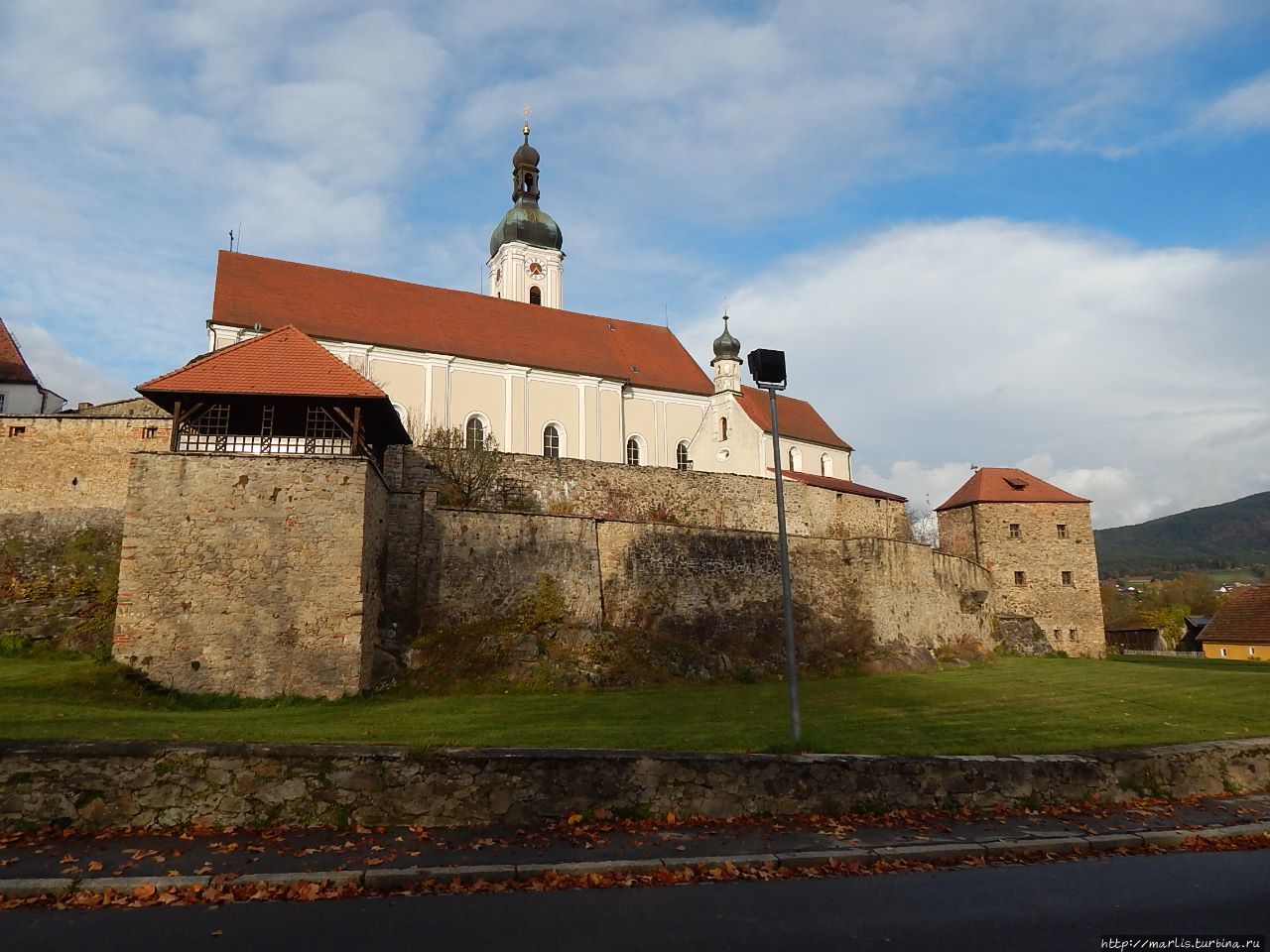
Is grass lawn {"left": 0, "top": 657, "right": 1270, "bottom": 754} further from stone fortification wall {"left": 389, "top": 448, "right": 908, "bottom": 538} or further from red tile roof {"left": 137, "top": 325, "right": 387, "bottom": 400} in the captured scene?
stone fortification wall {"left": 389, "top": 448, "right": 908, "bottom": 538}

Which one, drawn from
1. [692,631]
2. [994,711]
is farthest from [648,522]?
[994,711]

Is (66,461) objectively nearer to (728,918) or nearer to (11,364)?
(11,364)

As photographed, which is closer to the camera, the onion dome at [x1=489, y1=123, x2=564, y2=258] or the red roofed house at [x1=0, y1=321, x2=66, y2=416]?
the red roofed house at [x1=0, y1=321, x2=66, y2=416]

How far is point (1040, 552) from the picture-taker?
43500 millimetres

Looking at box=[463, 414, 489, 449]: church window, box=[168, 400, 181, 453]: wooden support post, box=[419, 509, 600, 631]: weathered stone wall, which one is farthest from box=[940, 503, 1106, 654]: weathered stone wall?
box=[168, 400, 181, 453]: wooden support post

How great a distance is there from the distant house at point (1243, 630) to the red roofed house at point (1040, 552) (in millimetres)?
15229

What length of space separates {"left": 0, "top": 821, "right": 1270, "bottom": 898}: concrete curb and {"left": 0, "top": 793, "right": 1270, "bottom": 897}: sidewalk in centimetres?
1

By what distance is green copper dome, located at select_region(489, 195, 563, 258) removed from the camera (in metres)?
59.3

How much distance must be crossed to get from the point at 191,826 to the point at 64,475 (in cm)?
2148

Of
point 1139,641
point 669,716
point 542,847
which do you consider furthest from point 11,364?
point 1139,641

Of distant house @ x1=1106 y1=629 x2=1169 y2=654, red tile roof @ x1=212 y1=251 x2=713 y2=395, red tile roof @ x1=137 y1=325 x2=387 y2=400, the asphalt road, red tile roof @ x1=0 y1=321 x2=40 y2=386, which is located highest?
red tile roof @ x1=212 y1=251 x2=713 y2=395

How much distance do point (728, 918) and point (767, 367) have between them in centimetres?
888

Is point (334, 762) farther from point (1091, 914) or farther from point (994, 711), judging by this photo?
point (994, 711)

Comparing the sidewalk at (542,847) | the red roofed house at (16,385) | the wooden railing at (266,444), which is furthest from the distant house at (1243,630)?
the red roofed house at (16,385)
